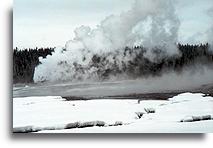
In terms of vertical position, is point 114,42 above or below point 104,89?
above

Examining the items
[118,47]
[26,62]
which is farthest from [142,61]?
[26,62]

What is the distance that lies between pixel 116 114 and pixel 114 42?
288 millimetres

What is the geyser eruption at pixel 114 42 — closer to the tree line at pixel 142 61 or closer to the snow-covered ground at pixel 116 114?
the tree line at pixel 142 61

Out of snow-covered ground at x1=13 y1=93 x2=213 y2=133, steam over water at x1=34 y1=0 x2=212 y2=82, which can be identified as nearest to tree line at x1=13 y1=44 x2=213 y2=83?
steam over water at x1=34 y1=0 x2=212 y2=82

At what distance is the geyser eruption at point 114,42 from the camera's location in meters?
1.83

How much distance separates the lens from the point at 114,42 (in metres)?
1.84

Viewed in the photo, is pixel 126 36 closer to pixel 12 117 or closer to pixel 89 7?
pixel 89 7

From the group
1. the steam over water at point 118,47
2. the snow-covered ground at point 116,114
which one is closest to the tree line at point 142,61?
the steam over water at point 118,47

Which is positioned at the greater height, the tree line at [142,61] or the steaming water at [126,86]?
the tree line at [142,61]

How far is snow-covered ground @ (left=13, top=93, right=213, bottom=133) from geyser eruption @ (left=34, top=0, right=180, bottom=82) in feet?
0.37

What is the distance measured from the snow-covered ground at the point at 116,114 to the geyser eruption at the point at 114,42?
11cm

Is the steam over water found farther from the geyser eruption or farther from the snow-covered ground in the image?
the snow-covered ground

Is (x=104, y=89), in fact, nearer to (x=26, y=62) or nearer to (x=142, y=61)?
(x=142, y=61)

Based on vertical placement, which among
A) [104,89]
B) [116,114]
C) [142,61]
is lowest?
[116,114]
